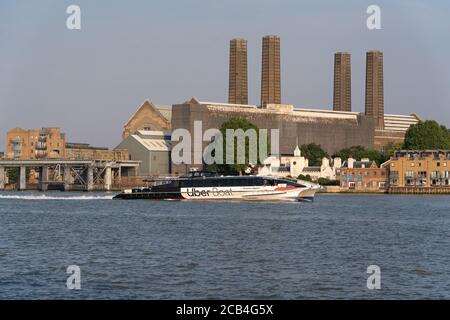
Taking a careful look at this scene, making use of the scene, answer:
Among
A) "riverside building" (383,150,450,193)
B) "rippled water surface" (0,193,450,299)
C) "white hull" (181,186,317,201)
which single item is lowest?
"rippled water surface" (0,193,450,299)

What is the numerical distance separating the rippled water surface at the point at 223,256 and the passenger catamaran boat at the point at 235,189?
34.0 m

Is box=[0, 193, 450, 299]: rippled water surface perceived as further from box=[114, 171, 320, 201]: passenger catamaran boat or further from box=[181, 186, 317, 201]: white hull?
box=[114, 171, 320, 201]: passenger catamaran boat

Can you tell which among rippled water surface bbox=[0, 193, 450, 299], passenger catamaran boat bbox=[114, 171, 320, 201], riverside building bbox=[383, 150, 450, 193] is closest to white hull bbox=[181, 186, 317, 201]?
passenger catamaran boat bbox=[114, 171, 320, 201]

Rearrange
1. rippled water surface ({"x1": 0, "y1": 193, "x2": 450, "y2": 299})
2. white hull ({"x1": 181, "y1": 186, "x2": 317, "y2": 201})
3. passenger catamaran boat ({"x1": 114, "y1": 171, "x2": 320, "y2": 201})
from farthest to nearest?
passenger catamaran boat ({"x1": 114, "y1": 171, "x2": 320, "y2": 201}) < white hull ({"x1": 181, "y1": 186, "x2": 317, "y2": 201}) < rippled water surface ({"x1": 0, "y1": 193, "x2": 450, "y2": 299})

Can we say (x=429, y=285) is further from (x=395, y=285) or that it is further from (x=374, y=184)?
(x=374, y=184)

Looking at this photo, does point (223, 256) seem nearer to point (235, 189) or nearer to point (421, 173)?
point (235, 189)

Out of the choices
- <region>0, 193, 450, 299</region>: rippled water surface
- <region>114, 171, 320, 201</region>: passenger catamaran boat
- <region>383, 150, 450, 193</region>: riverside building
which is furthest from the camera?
<region>383, 150, 450, 193</region>: riverside building

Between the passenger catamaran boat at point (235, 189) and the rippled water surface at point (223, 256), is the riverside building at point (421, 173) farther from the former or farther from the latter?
the rippled water surface at point (223, 256)

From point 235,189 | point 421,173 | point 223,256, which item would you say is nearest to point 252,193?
point 235,189

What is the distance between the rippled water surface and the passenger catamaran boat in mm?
34005

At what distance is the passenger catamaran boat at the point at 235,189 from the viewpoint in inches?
5153

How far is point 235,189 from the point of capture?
436ft

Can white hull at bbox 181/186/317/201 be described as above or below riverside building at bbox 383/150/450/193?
below

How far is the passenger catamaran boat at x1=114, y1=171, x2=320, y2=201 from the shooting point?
13088 centimetres
